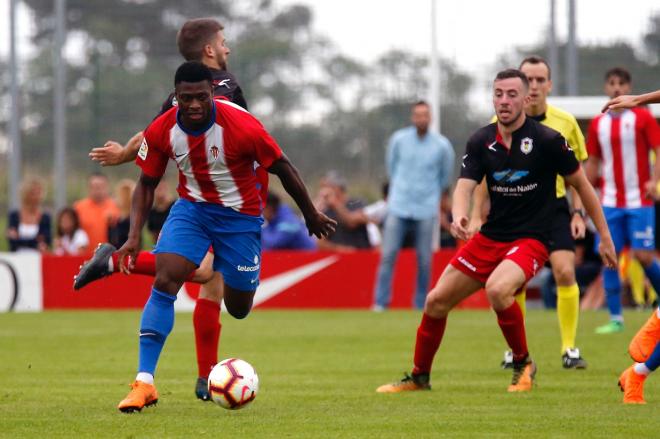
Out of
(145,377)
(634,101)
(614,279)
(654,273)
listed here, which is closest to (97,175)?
(614,279)

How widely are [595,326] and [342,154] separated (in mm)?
6785

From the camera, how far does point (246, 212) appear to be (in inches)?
292

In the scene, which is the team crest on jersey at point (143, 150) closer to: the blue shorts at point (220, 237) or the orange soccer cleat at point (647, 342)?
the blue shorts at point (220, 237)

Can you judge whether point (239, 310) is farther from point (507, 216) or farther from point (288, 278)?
point (288, 278)

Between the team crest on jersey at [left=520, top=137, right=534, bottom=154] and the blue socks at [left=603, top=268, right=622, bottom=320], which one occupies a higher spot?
the team crest on jersey at [left=520, top=137, right=534, bottom=154]

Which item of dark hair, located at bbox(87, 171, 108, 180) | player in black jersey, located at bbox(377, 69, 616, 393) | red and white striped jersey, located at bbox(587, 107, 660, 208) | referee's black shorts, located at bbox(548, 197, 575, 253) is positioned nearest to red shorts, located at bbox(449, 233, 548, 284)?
player in black jersey, located at bbox(377, 69, 616, 393)

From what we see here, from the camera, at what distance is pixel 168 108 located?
25.4 feet

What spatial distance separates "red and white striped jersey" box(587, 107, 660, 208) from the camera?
12578 millimetres

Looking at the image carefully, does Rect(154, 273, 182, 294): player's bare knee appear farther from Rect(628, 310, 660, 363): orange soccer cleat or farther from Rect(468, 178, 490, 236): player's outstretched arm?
Rect(468, 178, 490, 236): player's outstretched arm

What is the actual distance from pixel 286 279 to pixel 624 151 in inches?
244

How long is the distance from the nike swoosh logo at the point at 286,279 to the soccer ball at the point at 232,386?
10.6 m

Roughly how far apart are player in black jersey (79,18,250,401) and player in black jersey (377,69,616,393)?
1.18 meters

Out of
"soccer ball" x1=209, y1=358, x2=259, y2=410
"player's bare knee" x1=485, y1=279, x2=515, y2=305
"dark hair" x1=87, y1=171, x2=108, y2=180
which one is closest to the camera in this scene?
"soccer ball" x1=209, y1=358, x2=259, y2=410

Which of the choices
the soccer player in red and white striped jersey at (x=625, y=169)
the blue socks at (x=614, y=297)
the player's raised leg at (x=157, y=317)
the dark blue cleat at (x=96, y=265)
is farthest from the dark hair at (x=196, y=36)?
the blue socks at (x=614, y=297)
